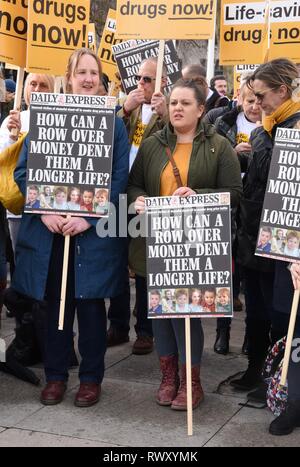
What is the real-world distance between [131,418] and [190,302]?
0.79 meters

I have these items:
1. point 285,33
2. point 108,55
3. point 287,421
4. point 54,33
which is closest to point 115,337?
point 287,421

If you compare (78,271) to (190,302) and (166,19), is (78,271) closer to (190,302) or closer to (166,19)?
(190,302)

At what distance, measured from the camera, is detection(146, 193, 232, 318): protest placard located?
16.1 feet

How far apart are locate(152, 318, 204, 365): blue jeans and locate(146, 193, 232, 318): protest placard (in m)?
0.28

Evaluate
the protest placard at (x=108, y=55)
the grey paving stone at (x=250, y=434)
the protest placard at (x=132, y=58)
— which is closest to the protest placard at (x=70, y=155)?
the grey paving stone at (x=250, y=434)

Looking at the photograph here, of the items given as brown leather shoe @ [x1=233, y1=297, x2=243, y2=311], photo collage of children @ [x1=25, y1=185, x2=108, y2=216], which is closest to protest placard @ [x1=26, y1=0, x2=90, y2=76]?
photo collage of children @ [x1=25, y1=185, x2=108, y2=216]

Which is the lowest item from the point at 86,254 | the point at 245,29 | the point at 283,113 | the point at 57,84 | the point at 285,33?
the point at 86,254

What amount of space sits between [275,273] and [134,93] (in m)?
1.86

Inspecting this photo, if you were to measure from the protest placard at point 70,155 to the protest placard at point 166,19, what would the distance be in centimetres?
126

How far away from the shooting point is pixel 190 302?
4918 millimetres

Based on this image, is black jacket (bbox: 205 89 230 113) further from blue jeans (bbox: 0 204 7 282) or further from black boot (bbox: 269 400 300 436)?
black boot (bbox: 269 400 300 436)

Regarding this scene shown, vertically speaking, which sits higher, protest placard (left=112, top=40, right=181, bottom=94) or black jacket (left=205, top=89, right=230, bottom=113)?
protest placard (left=112, top=40, right=181, bottom=94)
